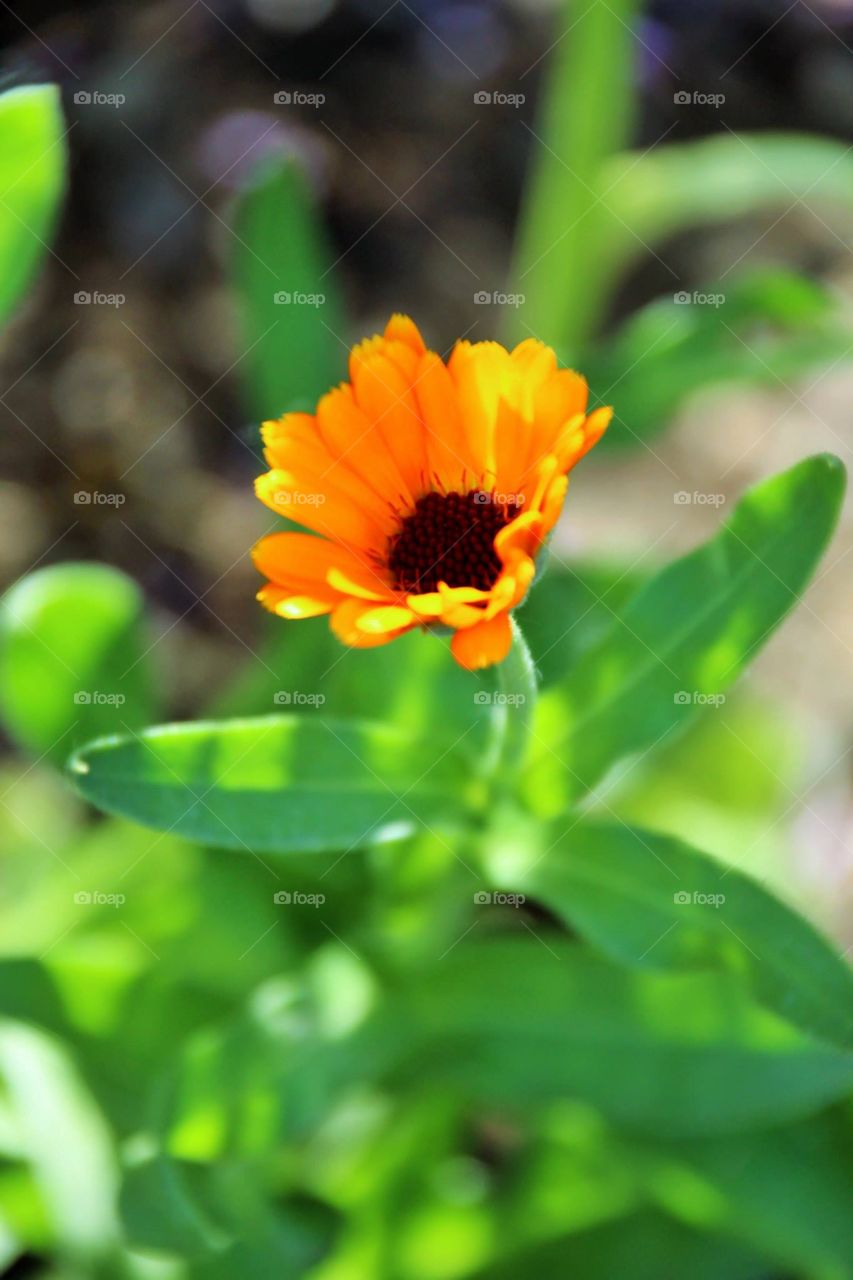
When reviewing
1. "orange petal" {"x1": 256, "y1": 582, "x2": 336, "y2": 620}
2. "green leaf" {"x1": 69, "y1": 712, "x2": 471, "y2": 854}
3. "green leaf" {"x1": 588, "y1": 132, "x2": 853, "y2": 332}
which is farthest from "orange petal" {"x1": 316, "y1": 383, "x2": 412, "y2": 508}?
"green leaf" {"x1": 588, "y1": 132, "x2": 853, "y2": 332}

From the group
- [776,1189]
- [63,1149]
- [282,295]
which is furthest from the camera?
[282,295]

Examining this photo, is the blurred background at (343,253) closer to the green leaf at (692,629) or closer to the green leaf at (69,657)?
the green leaf at (69,657)

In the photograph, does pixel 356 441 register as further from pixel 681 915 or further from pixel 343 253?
pixel 343 253

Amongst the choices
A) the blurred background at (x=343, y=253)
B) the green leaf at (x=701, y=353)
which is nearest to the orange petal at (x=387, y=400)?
the green leaf at (x=701, y=353)

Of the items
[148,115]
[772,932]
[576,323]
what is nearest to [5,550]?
[148,115]

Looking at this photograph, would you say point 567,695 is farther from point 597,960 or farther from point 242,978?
point 242,978

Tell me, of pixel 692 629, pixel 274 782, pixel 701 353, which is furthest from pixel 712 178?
pixel 274 782

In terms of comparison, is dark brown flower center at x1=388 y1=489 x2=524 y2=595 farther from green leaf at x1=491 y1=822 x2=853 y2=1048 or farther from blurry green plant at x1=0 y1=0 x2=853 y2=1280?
green leaf at x1=491 y1=822 x2=853 y2=1048
